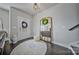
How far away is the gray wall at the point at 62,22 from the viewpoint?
5.93 feet

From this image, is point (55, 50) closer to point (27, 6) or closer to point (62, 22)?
point (62, 22)

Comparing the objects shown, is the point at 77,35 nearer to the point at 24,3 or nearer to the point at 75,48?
the point at 75,48

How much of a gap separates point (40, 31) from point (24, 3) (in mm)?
649

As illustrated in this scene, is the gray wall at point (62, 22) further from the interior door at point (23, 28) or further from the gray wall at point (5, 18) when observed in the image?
the gray wall at point (5, 18)

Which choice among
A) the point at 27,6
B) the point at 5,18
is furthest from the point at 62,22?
the point at 5,18

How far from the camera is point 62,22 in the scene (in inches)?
73.8

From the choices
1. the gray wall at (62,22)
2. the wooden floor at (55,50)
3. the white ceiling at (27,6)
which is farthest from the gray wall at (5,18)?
the gray wall at (62,22)

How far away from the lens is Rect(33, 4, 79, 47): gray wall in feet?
5.93

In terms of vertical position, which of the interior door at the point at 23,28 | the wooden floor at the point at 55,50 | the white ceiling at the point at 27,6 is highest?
the white ceiling at the point at 27,6

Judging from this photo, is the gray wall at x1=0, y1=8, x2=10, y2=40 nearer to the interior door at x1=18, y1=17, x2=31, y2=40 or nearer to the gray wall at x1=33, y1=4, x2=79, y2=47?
the interior door at x1=18, y1=17, x2=31, y2=40

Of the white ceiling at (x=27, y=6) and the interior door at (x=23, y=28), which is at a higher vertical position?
the white ceiling at (x=27, y=6)

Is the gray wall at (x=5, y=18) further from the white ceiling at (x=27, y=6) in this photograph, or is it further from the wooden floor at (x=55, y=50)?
the wooden floor at (x=55, y=50)

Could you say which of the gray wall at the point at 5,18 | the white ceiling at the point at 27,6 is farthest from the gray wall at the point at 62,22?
the gray wall at the point at 5,18

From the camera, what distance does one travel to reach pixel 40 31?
1.89 metres
